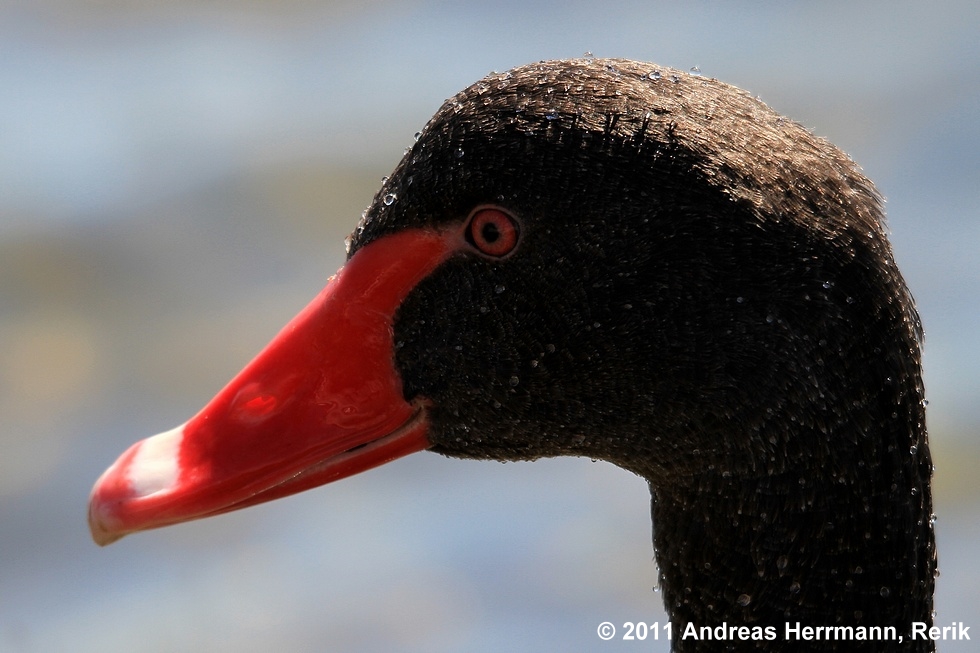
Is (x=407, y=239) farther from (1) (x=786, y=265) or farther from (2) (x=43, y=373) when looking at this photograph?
(2) (x=43, y=373)

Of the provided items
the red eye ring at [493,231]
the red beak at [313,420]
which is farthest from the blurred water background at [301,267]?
the red eye ring at [493,231]

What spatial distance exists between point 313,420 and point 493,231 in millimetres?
567

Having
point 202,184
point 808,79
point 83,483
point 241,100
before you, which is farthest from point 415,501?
point 808,79

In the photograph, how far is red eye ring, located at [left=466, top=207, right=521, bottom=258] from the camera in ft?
9.75

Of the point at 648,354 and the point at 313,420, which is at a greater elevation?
the point at 648,354

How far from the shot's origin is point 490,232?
118 inches

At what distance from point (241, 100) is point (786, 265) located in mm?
6621

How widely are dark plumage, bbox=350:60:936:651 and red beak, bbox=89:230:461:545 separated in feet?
0.16

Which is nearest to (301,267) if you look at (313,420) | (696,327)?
(313,420)

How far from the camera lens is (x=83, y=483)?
666 cm

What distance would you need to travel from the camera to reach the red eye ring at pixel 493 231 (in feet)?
9.75

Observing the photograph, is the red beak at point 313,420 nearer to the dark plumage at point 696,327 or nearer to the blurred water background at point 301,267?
the dark plumage at point 696,327

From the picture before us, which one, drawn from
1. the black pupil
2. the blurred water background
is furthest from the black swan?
the blurred water background

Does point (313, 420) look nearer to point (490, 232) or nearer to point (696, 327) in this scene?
point (490, 232)
